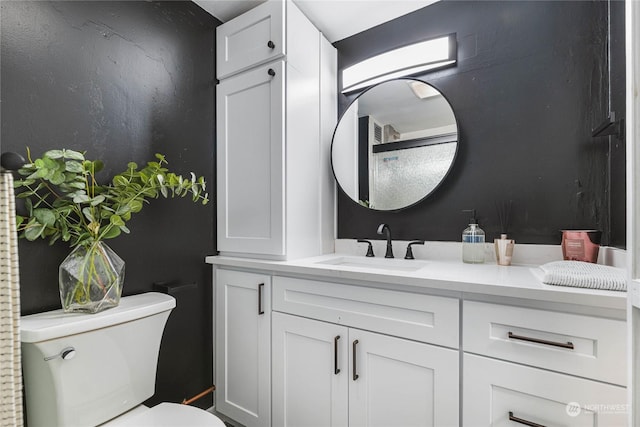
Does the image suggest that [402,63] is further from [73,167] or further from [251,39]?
[73,167]

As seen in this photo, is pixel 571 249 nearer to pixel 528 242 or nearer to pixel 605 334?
pixel 528 242

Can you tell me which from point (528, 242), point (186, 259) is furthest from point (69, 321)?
point (528, 242)

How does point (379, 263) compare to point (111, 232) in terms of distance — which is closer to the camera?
point (111, 232)

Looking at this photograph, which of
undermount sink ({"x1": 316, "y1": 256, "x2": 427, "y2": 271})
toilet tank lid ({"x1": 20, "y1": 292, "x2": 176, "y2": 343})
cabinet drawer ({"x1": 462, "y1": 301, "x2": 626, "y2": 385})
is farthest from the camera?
undermount sink ({"x1": 316, "y1": 256, "x2": 427, "y2": 271})

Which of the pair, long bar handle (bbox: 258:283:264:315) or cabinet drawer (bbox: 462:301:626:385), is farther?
long bar handle (bbox: 258:283:264:315)

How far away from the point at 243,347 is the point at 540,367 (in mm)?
1232

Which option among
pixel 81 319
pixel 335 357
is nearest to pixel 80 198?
pixel 81 319

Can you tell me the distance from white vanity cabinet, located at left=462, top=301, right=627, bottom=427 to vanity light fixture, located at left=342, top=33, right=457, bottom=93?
1287 mm

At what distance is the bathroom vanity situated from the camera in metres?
0.79

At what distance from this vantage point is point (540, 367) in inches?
33.0

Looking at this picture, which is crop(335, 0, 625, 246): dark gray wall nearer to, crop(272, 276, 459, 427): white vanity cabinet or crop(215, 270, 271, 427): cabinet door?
crop(272, 276, 459, 427): white vanity cabinet

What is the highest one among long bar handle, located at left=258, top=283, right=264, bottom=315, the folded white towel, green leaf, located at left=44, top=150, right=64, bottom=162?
green leaf, located at left=44, top=150, right=64, bottom=162

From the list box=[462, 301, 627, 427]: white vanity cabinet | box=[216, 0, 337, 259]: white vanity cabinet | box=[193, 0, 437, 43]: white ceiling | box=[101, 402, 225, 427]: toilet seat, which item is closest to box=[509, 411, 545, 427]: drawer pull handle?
box=[462, 301, 627, 427]: white vanity cabinet

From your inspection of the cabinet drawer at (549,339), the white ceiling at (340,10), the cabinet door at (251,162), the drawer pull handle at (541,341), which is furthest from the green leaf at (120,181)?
the drawer pull handle at (541,341)
